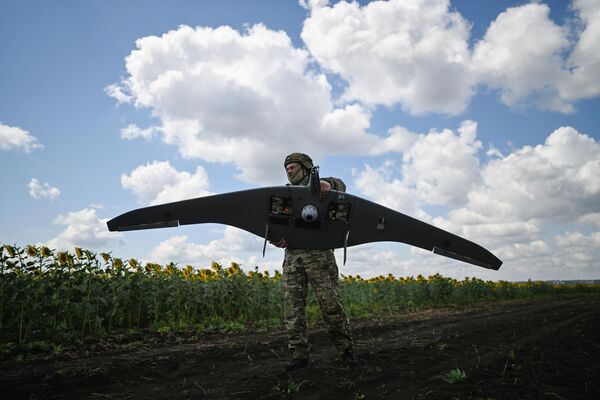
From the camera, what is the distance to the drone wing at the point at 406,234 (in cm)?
557

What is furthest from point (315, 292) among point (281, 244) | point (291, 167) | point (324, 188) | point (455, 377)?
point (455, 377)

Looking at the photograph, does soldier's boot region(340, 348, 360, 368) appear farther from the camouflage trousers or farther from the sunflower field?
the sunflower field

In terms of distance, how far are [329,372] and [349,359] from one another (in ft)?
1.30

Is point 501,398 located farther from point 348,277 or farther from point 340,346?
point 348,277

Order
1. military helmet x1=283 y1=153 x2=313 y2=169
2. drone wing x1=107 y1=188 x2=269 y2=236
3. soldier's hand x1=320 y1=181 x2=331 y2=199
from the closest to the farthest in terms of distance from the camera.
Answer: soldier's hand x1=320 y1=181 x2=331 y2=199 → military helmet x1=283 y1=153 x2=313 y2=169 → drone wing x1=107 y1=188 x2=269 y2=236

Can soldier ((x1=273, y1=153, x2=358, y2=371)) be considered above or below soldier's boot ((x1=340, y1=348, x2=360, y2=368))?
above

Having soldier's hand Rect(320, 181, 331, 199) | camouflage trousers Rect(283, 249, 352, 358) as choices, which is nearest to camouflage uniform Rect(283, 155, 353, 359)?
camouflage trousers Rect(283, 249, 352, 358)

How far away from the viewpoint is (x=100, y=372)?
16.3ft

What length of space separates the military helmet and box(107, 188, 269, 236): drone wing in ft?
2.24

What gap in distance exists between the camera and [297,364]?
490cm

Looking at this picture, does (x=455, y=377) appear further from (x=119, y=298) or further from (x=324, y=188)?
(x=119, y=298)

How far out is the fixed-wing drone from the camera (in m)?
5.24

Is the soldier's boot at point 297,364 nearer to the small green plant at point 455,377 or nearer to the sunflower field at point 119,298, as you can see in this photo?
the small green plant at point 455,377

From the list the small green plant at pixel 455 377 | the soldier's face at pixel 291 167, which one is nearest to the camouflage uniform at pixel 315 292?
the soldier's face at pixel 291 167
